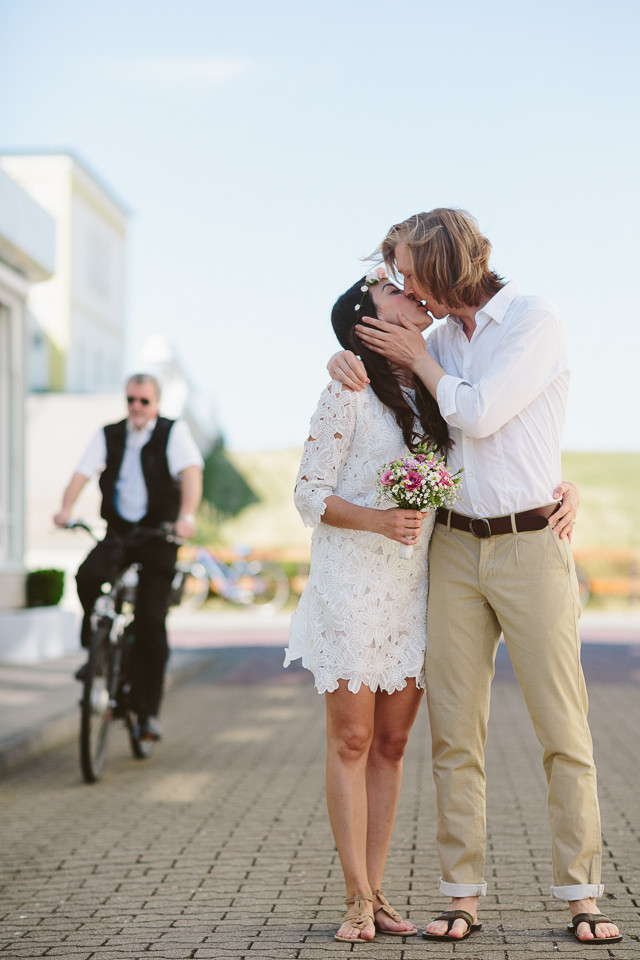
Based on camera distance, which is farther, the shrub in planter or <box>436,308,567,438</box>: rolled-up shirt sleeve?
the shrub in planter

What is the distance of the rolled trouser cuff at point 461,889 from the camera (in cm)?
355

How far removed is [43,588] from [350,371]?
9.77 m

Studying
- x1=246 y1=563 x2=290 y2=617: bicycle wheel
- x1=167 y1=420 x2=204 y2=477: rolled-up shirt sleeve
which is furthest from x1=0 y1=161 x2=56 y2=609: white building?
x1=246 y1=563 x2=290 y2=617: bicycle wheel

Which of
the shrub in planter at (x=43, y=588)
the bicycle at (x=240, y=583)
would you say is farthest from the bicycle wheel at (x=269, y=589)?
the shrub in planter at (x=43, y=588)

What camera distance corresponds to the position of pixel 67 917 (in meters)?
3.85

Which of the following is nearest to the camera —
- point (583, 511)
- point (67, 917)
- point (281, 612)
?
point (67, 917)

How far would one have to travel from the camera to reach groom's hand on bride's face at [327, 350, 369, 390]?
358 centimetres

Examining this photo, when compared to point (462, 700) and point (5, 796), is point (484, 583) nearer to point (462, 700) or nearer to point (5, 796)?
point (462, 700)

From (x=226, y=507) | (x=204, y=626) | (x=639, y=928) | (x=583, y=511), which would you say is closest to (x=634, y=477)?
(x=583, y=511)

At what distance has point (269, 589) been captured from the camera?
23.1m

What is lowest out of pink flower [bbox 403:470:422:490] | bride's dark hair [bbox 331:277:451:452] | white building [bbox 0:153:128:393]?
pink flower [bbox 403:470:422:490]

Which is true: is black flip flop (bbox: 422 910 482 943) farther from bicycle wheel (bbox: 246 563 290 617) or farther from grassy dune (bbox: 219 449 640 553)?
grassy dune (bbox: 219 449 640 553)

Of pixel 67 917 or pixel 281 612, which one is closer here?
pixel 67 917

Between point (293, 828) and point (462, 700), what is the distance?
1.86 meters
